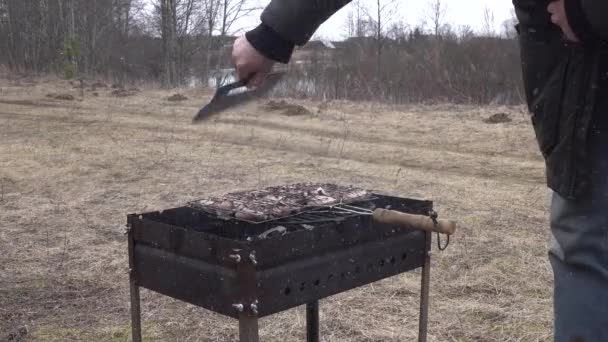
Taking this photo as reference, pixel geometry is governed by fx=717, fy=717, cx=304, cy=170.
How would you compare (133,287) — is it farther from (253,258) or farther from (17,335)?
(17,335)

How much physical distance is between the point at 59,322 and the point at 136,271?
141cm

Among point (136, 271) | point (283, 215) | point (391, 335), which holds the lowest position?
point (391, 335)

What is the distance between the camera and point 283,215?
249cm

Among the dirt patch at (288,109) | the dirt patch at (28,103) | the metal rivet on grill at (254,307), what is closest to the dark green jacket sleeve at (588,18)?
the metal rivet on grill at (254,307)

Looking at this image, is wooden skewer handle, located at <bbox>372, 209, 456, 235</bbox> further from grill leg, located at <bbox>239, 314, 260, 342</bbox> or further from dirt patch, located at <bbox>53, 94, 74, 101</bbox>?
dirt patch, located at <bbox>53, 94, 74, 101</bbox>

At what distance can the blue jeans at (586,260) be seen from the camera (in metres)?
1.43

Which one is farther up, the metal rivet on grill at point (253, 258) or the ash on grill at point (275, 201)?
the ash on grill at point (275, 201)

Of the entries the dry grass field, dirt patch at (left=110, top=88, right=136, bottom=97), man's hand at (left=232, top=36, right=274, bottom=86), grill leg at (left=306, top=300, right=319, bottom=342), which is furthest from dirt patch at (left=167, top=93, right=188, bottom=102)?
man's hand at (left=232, top=36, right=274, bottom=86)

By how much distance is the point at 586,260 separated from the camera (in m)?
1.44

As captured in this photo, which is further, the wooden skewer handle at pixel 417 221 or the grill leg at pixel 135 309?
the grill leg at pixel 135 309

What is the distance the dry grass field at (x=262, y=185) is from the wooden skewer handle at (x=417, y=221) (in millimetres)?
532

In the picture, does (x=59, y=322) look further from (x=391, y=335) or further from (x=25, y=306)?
(x=391, y=335)

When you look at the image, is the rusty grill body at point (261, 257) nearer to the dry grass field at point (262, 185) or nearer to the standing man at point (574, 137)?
the dry grass field at point (262, 185)

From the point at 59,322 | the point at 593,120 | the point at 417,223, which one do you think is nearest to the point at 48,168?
the point at 59,322
